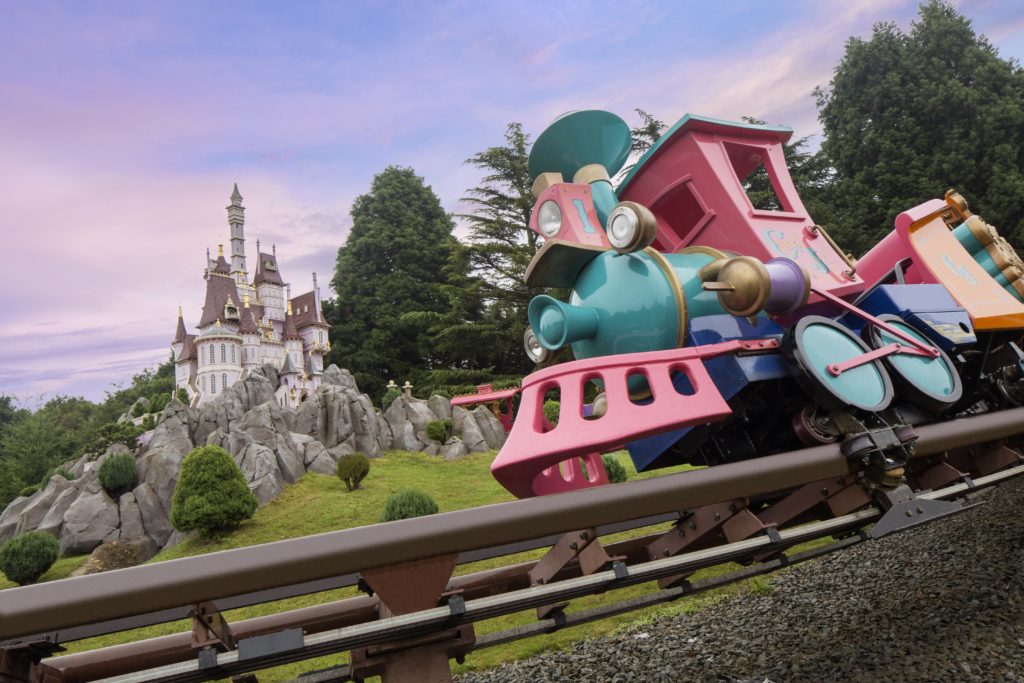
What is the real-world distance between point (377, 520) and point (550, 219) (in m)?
8.89

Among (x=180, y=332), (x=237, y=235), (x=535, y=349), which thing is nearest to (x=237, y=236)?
(x=237, y=235)

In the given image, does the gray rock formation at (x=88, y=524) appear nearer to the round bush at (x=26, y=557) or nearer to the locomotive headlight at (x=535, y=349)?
the round bush at (x=26, y=557)

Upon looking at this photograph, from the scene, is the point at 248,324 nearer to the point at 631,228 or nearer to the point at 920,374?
the point at 631,228

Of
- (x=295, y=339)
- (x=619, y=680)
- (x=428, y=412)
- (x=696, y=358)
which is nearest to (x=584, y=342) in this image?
(x=696, y=358)

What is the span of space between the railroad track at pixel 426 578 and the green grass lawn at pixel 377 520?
7.55 feet

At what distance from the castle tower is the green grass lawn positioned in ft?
81.0

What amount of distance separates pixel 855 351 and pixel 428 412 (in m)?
17.8

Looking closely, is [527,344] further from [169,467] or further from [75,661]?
[169,467]

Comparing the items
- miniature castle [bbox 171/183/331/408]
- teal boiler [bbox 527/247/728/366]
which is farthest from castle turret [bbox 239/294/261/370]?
teal boiler [bbox 527/247/728/366]

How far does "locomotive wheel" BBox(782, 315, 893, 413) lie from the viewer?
276cm

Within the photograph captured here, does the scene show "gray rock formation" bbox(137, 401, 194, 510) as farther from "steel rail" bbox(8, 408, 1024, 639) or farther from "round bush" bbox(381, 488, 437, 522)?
"steel rail" bbox(8, 408, 1024, 639)

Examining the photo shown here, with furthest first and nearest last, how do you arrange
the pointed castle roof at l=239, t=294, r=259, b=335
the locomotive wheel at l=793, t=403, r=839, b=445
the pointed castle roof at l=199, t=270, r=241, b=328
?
the pointed castle roof at l=239, t=294, r=259, b=335
the pointed castle roof at l=199, t=270, r=241, b=328
the locomotive wheel at l=793, t=403, r=839, b=445

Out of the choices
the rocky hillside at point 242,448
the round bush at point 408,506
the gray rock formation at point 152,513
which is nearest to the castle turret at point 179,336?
the rocky hillside at point 242,448

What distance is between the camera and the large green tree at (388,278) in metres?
31.5
